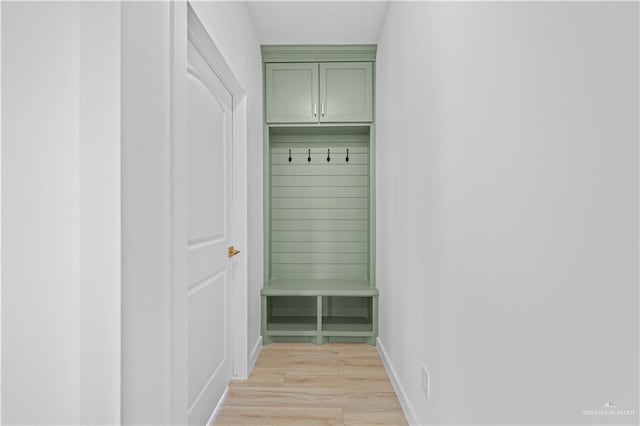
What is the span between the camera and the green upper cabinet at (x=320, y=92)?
3578mm

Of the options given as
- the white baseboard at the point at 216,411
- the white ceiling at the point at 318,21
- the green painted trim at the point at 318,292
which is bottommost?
the white baseboard at the point at 216,411

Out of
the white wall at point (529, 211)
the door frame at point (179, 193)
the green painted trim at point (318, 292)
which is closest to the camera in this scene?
the white wall at point (529, 211)

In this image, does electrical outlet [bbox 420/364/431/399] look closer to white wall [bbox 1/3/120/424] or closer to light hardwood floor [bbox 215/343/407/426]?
light hardwood floor [bbox 215/343/407/426]

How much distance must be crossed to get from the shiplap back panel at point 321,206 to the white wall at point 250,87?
1.79ft

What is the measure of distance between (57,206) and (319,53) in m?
2.93

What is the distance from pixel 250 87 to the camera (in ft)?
9.71

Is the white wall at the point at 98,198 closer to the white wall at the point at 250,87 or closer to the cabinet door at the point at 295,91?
the white wall at the point at 250,87

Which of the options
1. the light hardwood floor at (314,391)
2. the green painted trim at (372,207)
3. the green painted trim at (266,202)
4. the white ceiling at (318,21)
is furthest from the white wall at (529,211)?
the green painted trim at (266,202)

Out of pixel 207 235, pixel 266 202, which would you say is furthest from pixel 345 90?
pixel 207 235

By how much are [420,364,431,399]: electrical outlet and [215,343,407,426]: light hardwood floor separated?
42 centimetres

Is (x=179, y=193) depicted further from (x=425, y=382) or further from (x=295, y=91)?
(x=295, y=91)

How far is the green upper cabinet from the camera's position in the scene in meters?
3.58

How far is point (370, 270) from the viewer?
3.64m

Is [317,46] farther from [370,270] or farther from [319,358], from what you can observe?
[319,358]
